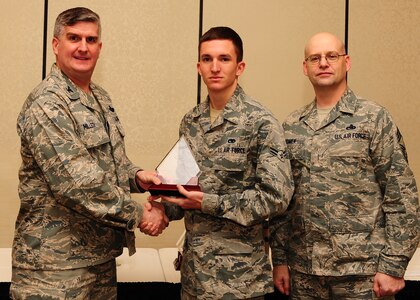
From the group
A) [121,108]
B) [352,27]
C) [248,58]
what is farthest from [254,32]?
[121,108]

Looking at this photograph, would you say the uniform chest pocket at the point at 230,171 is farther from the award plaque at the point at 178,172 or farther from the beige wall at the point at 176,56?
the beige wall at the point at 176,56

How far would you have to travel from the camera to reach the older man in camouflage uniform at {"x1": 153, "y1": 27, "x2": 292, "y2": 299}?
7.41 ft

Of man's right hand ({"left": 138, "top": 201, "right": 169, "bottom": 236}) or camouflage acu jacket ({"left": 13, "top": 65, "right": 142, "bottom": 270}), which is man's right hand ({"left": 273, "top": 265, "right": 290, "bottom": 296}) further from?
camouflage acu jacket ({"left": 13, "top": 65, "right": 142, "bottom": 270})

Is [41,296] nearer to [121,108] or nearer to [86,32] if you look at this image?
[86,32]

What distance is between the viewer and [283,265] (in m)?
2.57

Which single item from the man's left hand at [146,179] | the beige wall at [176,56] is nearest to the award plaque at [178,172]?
the man's left hand at [146,179]

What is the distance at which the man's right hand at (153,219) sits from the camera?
7.92ft

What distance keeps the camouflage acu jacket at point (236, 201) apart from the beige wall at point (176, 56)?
1411mm

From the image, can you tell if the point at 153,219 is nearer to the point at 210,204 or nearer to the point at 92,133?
the point at 210,204

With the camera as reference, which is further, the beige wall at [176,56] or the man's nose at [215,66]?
the beige wall at [176,56]

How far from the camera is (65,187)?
6.98 ft

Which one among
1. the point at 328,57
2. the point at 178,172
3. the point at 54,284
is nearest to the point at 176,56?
the point at 328,57

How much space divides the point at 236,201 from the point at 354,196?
1.74ft

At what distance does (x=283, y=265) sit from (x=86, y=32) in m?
1.34
